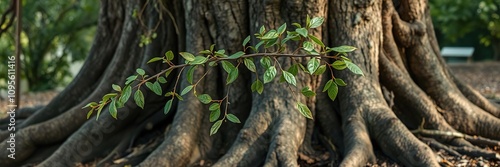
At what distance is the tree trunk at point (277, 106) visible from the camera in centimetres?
493

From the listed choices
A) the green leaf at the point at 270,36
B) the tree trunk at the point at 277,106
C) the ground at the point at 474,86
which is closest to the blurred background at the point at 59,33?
the ground at the point at 474,86

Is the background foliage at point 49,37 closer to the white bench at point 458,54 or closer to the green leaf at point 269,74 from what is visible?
the white bench at point 458,54

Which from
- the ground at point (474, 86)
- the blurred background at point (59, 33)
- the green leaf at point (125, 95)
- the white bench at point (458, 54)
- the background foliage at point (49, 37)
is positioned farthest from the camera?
the white bench at point (458, 54)

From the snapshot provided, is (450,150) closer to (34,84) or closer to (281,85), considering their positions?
(281,85)

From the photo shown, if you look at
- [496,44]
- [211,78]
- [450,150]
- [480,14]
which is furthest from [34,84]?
[450,150]

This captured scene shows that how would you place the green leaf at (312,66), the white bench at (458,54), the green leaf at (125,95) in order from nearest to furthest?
1. the green leaf at (312,66)
2. the green leaf at (125,95)
3. the white bench at (458,54)

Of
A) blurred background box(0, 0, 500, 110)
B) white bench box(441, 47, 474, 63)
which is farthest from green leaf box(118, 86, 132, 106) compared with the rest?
white bench box(441, 47, 474, 63)

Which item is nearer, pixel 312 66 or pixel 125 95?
pixel 312 66

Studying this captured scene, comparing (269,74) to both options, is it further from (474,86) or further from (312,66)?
(474,86)

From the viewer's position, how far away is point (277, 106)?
4984mm

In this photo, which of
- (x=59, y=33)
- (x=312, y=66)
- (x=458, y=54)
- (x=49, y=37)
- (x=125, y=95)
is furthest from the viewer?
(x=458, y=54)

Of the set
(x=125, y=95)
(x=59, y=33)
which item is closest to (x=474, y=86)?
(x=125, y=95)

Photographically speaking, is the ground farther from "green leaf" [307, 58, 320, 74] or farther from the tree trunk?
"green leaf" [307, 58, 320, 74]

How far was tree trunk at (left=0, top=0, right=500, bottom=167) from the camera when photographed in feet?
16.2
